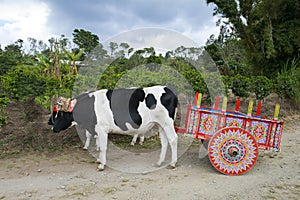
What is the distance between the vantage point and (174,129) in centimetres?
454

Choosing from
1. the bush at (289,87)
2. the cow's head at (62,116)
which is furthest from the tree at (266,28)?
the cow's head at (62,116)

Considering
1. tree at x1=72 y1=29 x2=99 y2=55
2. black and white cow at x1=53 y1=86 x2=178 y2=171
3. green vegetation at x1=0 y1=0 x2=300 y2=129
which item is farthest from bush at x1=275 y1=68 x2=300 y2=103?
tree at x1=72 y1=29 x2=99 y2=55

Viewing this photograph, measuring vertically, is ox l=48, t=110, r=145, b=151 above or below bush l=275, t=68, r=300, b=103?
below

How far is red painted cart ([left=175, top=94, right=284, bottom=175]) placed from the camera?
13.4 feet

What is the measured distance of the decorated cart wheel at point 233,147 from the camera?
409 cm

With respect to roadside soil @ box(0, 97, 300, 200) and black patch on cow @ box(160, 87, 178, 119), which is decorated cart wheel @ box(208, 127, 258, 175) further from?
black patch on cow @ box(160, 87, 178, 119)

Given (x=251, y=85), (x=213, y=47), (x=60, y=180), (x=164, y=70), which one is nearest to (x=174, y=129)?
(x=60, y=180)

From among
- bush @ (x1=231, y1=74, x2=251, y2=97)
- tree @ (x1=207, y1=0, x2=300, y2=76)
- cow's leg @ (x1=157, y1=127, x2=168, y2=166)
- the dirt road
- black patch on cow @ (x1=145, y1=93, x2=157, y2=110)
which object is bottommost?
the dirt road

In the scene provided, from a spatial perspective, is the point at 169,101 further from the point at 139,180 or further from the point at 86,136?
the point at 86,136

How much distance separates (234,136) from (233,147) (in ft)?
0.53

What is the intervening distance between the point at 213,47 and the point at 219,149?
1425 cm

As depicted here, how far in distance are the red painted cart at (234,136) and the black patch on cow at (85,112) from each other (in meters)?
1.67

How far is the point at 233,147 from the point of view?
4.08m

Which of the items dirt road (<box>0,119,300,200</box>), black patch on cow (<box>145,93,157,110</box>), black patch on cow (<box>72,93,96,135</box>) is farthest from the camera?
black patch on cow (<box>72,93,96,135</box>)
